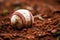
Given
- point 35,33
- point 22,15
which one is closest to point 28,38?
point 35,33

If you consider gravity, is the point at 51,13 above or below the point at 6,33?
above

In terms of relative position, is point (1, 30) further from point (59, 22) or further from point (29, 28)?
point (59, 22)

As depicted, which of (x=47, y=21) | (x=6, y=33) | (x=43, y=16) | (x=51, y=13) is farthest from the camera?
(x=51, y=13)

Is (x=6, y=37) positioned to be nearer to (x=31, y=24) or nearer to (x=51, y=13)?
(x=31, y=24)

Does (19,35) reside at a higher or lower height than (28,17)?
lower

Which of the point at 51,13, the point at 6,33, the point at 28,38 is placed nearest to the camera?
the point at 28,38

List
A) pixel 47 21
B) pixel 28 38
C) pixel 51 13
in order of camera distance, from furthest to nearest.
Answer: pixel 51 13, pixel 47 21, pixel 28 38

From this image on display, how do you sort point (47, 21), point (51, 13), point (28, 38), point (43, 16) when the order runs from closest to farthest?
point (28, 38)
point (47, 21)
point (43, 16)
point (51, 13)

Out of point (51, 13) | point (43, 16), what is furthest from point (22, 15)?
point (51, 13)

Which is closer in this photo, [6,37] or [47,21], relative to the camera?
[6,37]
